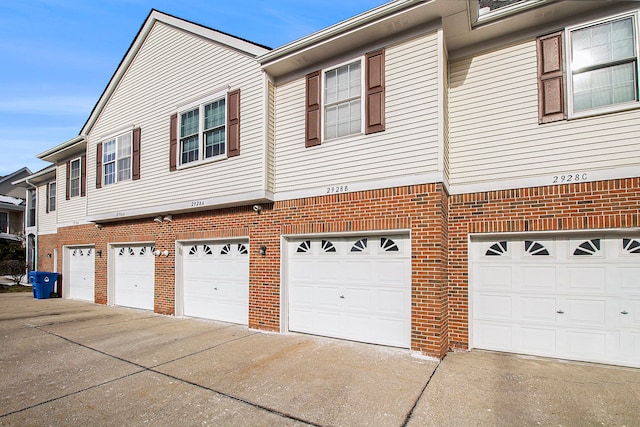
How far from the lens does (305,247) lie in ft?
26.3

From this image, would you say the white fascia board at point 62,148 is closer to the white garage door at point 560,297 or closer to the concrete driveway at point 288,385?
the concrete driveway at point 288,385

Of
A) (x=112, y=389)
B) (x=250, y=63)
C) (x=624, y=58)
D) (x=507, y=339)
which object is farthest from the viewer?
(x=250, y=63)

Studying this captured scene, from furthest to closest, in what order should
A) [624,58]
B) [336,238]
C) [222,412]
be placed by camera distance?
[336,238]
[624,58]
[222,412]

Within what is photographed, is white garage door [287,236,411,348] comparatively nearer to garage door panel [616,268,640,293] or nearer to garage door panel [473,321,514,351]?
garage door panel [473,321,514,351]

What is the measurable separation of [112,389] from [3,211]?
28159 millimetres

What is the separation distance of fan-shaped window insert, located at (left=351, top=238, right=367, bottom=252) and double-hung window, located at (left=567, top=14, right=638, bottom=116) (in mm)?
4242

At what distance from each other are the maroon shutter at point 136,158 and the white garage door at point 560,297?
10001 mm

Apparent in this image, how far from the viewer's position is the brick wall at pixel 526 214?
5.62 metres

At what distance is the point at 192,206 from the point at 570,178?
8.37 m

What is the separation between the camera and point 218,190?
9.11m

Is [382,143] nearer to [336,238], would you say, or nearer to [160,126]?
[336,238]

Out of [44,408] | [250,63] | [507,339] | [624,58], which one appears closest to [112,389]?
[44,408]

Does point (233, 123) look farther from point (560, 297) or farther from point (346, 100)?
point (560, 297)

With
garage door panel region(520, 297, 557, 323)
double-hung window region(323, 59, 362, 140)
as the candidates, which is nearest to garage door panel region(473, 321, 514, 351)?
garage door panel region(520, 297, 557, 323)
